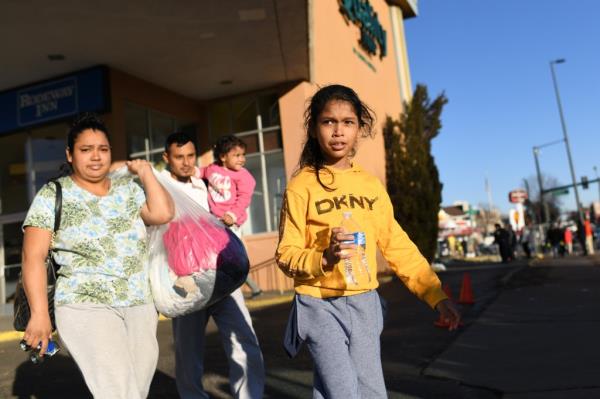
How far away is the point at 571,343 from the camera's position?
570 centimetres

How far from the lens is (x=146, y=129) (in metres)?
15.3

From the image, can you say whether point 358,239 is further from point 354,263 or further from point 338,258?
point 354,263

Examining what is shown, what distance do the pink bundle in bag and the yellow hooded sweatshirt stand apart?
89 cm

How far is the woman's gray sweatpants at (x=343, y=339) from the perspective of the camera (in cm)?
244

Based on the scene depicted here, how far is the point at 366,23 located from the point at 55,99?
1144 centimetres

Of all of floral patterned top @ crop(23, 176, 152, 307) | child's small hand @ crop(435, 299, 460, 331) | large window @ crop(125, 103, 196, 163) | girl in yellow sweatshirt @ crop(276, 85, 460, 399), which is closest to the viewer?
girl in yellow sweatshirt @ crop(276, 85, 460, 399)

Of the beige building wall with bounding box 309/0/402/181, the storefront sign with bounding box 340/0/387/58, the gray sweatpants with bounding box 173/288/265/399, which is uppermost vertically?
the storefront sign with bounding box 340/0/387/58

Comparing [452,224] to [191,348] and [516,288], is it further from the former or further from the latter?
[191,348]

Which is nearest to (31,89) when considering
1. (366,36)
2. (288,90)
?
(288,90)

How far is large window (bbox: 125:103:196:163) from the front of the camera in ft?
48.0

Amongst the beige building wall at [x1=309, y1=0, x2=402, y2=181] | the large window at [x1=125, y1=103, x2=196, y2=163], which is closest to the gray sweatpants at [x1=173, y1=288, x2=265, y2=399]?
the beige building wall at [x1=309, y1=0, x2=402, y2=181]

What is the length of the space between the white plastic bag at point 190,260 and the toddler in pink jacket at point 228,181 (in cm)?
62

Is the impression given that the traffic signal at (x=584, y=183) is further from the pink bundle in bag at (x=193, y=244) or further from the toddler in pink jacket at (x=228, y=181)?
the pink bundle in bag at (x=193, y=244)

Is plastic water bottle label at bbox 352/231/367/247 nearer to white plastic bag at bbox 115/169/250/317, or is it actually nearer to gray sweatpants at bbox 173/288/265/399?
white plastic bag at bbox 115/169/250/317
